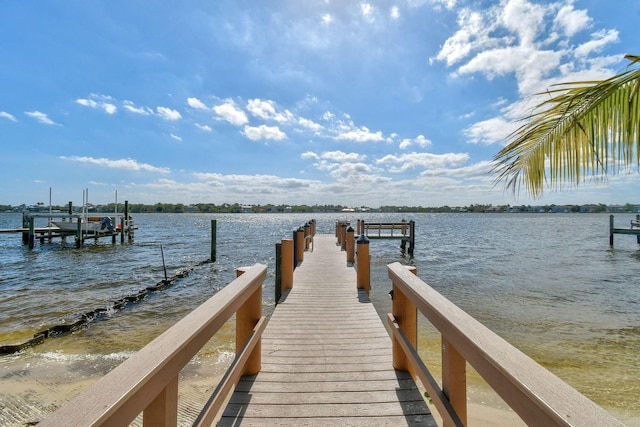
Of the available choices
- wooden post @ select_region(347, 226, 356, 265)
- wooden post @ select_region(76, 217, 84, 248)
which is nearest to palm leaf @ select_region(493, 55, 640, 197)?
wooden post @ select_region(347, 226, 356, 265)

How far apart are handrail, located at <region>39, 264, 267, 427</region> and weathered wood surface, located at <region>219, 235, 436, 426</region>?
1154 millimetres

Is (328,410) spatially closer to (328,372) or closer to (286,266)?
(328,372)

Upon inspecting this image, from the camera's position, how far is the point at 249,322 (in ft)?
10.2

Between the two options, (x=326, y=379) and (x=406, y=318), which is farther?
(x=326, y=379)

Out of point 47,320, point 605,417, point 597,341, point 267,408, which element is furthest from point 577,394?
point 47,320

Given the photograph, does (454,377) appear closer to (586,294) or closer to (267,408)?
(267,408)

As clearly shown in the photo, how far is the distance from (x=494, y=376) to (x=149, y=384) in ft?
4.51

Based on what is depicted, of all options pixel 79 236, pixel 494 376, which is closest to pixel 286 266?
pixel 494 376

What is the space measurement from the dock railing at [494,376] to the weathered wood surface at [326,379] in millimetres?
596

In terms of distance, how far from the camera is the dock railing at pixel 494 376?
93cm

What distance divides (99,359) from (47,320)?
4.28m

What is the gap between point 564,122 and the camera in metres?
2.06

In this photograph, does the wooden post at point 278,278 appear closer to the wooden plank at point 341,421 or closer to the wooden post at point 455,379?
the wooden plank at point 341,421

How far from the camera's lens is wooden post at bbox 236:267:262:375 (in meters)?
3.05
